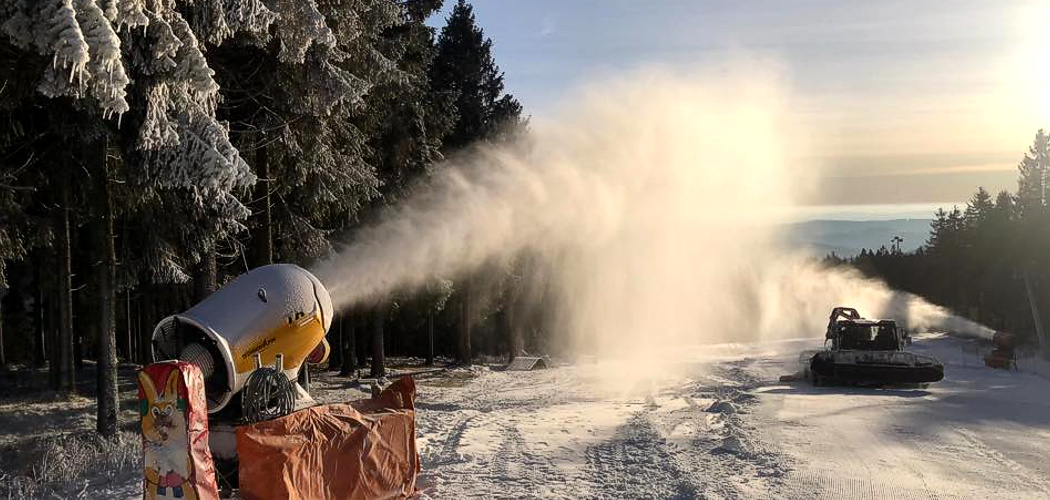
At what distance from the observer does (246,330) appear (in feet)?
26.7

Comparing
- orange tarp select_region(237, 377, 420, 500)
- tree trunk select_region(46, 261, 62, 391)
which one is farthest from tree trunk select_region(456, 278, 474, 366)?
orange tarp select_region(237, 377, 420, 500)

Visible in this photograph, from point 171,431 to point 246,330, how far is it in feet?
7.03

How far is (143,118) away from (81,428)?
7594 millimetres

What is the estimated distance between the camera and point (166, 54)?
10.1m

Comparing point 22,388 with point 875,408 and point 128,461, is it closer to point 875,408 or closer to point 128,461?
point 128,461

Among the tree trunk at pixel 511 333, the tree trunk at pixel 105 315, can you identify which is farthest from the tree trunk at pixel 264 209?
the tree trunk at pixel 511 333

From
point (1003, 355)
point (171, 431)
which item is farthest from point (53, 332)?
point (1003, 355)

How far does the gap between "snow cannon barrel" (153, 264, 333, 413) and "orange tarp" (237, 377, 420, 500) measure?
89 cm

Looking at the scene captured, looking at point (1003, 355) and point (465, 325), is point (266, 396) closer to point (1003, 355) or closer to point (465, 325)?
point (465, 325)

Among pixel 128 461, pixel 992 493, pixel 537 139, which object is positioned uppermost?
pixel 537 139

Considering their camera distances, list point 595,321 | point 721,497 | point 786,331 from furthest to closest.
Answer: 1. point 786,331
2. point 595,321
3. point 721,497

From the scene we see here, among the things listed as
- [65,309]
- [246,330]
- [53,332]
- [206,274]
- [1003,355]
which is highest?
[206,274]

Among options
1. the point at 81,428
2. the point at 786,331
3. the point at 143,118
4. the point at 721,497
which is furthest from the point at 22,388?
the point at 786,331

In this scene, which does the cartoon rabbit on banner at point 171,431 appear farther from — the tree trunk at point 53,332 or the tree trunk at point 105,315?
the tree trunk at point 53,332
